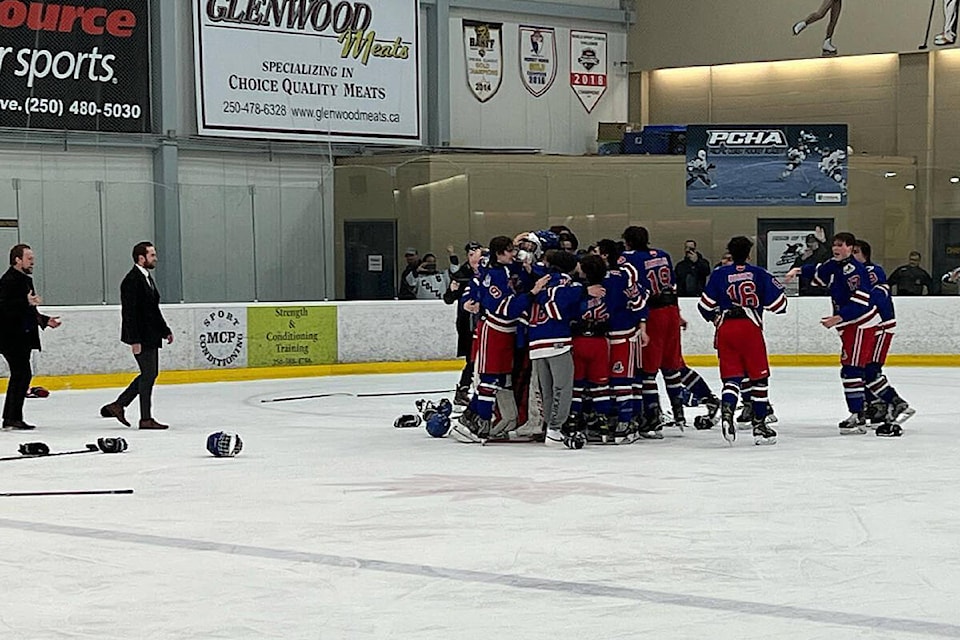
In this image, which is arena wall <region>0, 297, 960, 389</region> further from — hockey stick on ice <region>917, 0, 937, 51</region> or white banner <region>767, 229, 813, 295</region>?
hockey stick on ice <region>917, 0, 937, 51</region>

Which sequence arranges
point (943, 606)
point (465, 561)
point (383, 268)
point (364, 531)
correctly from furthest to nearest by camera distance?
point (383, 268) → point (364, 531) → point (465, 561) → point (943, 606)

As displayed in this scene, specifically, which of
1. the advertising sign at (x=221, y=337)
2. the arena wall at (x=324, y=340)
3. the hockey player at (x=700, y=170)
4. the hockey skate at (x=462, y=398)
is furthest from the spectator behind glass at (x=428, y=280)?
the hockey skate at (x=462, y=398)

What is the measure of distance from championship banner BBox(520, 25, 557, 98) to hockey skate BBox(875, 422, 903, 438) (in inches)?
575

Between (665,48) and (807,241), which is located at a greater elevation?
(665,48)

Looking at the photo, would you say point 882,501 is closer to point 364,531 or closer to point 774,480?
point 774,480

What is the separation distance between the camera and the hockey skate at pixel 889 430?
1062 cm

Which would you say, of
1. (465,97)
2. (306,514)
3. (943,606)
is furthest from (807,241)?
(943,606)

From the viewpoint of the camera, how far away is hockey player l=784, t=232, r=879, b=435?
35.3 feet

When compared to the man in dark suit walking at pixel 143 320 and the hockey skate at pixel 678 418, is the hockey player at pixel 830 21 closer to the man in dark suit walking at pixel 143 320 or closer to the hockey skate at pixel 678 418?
the hockey skate at pixel 678 418

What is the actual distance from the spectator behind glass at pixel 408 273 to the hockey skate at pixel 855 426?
7.74 metres

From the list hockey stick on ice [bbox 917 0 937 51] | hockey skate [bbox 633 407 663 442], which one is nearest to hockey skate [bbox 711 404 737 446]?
hockey skate [bbox 633 407 663 442]

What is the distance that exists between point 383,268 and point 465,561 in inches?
471

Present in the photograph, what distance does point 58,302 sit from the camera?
15930mm

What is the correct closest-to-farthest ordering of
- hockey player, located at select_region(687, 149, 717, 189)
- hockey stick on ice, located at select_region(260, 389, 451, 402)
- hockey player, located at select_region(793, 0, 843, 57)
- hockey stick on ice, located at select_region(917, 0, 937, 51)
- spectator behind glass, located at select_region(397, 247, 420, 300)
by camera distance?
hockey stick on ice, located at select_region(260, 389, 451, 402)
spectator behind glass, located at select_region(397, 247, 420, 300)
hockey player, located at select_region(687, 149, 717, 189)
hockey stick on ice, located at select_region(917, 0, 937, 51)
hockey player, located at select_region(793, 0, 843, 57)
